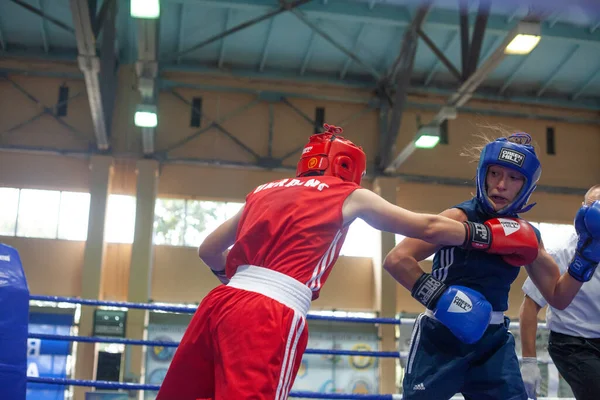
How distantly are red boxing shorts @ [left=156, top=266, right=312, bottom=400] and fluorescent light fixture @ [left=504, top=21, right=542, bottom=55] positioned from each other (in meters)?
6.31

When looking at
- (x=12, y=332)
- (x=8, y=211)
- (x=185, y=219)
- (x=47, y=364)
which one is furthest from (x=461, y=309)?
(x=8, y=211)

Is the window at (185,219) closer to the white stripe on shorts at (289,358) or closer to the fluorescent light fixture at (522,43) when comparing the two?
the fluorescent light fixture at (522,43)

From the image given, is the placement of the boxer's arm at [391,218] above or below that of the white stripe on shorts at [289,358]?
above

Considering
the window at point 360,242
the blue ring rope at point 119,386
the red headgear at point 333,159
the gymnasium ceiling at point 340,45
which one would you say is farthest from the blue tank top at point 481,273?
the window at point 360,242

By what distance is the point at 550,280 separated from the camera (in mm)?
2596

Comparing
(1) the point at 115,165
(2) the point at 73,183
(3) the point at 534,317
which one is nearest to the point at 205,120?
(1) the point at 115,165

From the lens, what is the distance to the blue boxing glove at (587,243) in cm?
238

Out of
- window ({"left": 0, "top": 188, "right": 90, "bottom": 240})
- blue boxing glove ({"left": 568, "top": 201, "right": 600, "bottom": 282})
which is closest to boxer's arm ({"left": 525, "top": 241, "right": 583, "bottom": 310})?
blue boxing glove ({"left": 568, "top": 201, "right": 600, "bottom": 282})

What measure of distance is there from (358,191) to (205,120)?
9.67 meters

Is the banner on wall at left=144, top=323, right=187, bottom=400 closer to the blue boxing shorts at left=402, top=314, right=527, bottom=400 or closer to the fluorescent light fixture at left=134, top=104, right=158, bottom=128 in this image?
the fluorescent light fixture at left=134, top=104, right=158, bottom=128

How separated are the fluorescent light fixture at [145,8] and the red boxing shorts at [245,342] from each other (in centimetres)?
525

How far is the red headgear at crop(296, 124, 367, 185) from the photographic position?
2.26m

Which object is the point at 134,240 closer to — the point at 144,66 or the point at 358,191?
the point at 144,66

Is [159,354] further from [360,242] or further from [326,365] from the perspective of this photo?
[360,242]
